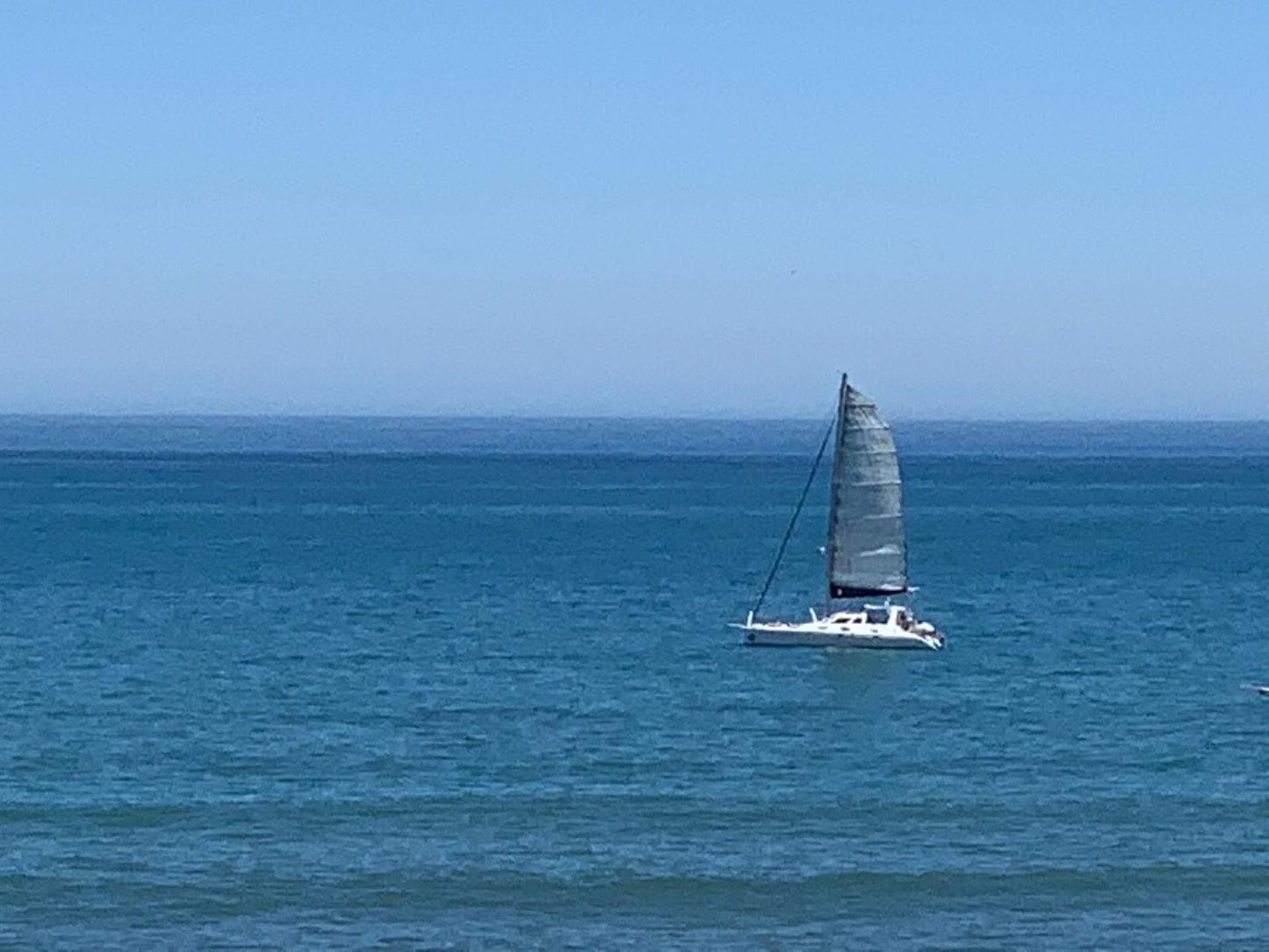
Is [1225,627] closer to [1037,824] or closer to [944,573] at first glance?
[944,573]

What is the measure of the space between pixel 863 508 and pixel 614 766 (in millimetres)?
27340

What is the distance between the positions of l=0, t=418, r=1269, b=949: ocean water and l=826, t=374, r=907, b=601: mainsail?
3.95 metres

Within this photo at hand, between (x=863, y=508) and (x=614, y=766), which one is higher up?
(x=863, y=508)

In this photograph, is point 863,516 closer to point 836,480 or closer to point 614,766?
point 836,480

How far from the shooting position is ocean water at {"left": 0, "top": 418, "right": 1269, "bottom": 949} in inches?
1511

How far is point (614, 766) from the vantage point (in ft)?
169

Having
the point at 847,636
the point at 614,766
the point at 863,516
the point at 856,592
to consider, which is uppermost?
the point at 863,516

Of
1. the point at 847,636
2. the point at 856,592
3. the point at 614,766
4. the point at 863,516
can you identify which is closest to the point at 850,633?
the point at 847,636

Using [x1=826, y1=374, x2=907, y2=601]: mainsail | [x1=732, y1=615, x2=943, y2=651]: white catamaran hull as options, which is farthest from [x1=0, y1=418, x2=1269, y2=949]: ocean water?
[x1=826, y1=374, x2=907, y2=601]: mainsail

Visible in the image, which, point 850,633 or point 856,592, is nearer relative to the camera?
point 850,633

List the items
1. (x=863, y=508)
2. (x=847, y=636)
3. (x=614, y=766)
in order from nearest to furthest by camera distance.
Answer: (x=614, y=766) → (x=847, y=636) → (x=863, y=508)

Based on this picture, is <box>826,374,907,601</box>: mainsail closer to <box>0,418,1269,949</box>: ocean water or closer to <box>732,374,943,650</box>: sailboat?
<box>732,374,943,650</box>: sailboat

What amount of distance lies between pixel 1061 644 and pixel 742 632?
1001 centimetres

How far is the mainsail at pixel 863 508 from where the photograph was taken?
76.9 metres
